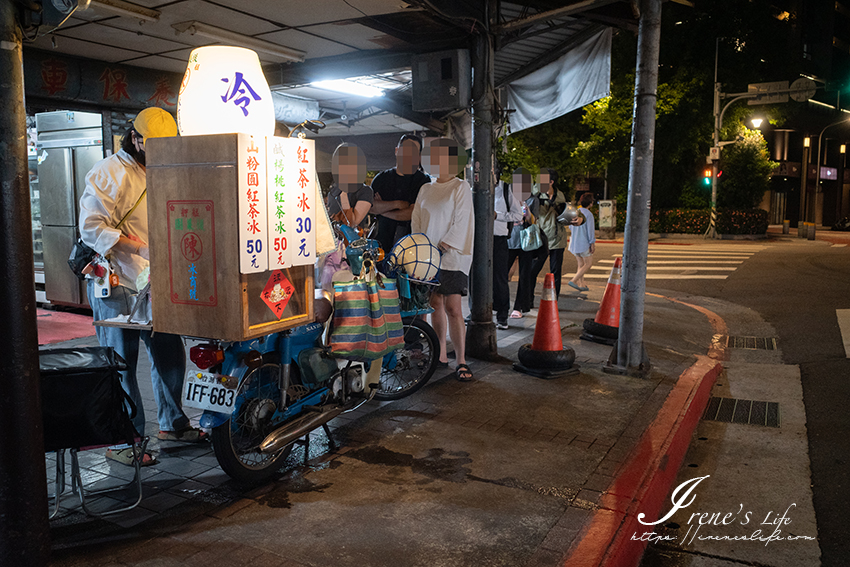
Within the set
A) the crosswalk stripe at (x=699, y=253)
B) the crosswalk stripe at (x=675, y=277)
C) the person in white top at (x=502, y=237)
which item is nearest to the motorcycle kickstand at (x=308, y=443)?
the person in white top at (x=502, y=237)

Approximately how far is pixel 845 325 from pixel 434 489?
8.23m

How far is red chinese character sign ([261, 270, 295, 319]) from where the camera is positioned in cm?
375

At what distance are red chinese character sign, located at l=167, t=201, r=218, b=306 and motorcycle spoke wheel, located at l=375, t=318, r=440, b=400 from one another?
2398 millimetres

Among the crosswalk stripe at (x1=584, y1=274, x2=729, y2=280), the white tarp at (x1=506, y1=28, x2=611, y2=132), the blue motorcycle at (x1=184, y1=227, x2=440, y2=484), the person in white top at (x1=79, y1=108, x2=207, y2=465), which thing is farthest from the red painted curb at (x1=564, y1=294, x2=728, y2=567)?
the crosswalk stripe at (x1=584, y1=274, x2=729, y2=280)

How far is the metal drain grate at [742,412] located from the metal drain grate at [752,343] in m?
2.70

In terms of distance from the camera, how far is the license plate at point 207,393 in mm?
3768

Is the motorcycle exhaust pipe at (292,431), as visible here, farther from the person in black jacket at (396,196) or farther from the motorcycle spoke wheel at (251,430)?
the person in black jacket at (396,196)

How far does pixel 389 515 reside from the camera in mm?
3654

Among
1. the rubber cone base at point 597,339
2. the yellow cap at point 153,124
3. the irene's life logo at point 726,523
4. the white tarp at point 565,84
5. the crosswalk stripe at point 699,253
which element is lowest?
the irene's life logo at point 726,523

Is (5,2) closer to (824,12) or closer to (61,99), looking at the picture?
(61,99)

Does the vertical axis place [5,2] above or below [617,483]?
above

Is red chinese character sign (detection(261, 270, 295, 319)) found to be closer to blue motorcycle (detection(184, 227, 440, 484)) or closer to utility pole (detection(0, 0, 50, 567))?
blue motorcycle (detection(184, 227, 440, 484))

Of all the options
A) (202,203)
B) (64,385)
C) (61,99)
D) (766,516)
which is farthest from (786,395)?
(61,99)

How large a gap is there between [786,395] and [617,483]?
11.6ft
